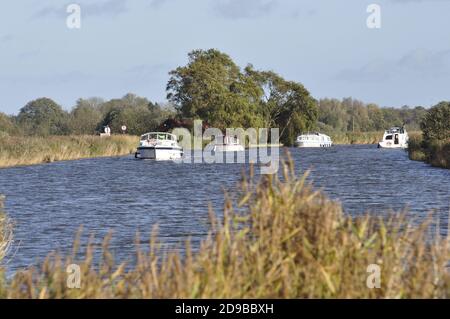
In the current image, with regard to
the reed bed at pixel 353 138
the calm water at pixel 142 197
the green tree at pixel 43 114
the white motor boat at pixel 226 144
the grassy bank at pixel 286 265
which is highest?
the green tree at pixel 43 114

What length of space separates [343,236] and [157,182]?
39263 millimetres

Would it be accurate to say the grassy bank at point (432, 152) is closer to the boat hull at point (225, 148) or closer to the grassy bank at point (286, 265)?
the boat hull at point (225, 148)

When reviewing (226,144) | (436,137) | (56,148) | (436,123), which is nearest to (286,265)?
(436,137)

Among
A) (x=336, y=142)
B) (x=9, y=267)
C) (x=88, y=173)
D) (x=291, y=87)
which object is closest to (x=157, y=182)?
(x=88, y=173)

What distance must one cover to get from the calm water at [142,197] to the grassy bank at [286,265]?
417 cm

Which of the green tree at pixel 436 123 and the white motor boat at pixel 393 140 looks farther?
the white motor boat at pixel 393 140

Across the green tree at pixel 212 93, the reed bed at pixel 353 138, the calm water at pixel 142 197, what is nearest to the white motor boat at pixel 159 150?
the calm water at pixel 142 197

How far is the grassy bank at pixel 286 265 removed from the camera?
31.2ft

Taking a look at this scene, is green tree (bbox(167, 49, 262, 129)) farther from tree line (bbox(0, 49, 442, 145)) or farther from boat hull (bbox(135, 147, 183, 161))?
boat hull (bbox(135, 147, 183, 161))

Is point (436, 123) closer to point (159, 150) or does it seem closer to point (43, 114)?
point (159, 150)

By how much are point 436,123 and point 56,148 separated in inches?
1229

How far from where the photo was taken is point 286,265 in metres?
9.59

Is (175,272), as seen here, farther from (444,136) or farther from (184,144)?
(184,144)

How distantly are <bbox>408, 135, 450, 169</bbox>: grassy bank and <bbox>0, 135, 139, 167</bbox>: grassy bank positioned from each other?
93.3 feet
